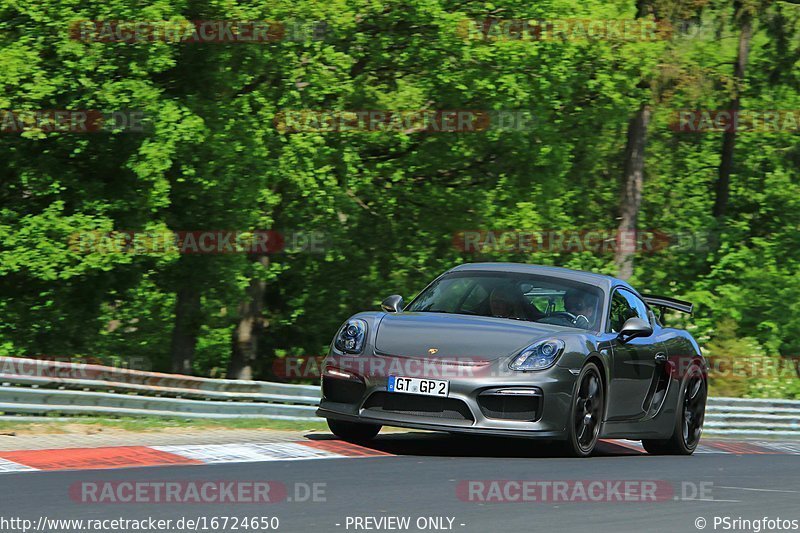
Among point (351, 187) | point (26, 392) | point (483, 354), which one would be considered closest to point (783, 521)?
point (483, 354)

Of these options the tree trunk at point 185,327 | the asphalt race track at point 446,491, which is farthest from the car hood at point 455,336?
the tree trunk at point 185,327

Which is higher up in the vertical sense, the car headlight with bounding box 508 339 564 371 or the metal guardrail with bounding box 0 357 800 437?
the car headlight with bounding box 508 339 564 371

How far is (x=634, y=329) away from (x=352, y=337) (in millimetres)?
2232

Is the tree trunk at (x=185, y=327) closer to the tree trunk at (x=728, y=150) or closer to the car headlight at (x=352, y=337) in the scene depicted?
the car headlight at (x=352, y=337)

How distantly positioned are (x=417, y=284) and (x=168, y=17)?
12.0 meters

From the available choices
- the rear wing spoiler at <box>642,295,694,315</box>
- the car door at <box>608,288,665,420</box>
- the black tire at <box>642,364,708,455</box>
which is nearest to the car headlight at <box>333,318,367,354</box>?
the car door at <box>608,288,665,420</box>

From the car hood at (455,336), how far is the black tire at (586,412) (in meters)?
0.43

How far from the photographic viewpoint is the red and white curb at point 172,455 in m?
8.73

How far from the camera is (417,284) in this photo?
33406 millimetres

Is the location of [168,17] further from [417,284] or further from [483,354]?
[483,354]

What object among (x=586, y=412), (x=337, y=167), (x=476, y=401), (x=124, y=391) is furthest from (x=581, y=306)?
(x=337, y=167)

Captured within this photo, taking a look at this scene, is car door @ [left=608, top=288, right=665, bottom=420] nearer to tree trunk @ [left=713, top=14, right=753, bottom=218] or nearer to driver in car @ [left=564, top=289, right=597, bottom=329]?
driver in car @ [left=564, top=289, right=597, bottom=329]

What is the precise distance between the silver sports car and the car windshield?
0.04 feet

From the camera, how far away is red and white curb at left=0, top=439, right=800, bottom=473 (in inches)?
344
